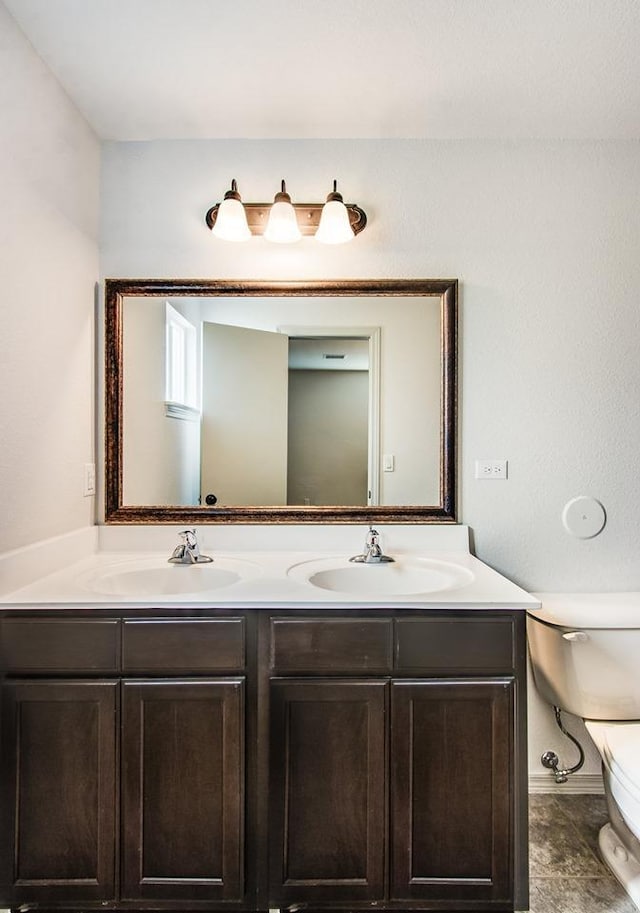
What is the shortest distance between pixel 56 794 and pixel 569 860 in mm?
1550

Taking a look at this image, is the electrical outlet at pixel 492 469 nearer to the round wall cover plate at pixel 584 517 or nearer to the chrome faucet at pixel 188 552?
the round wall cover plate at pixel 584 517

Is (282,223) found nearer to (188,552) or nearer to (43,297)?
(43,297)

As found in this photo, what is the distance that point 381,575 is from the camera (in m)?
1.70

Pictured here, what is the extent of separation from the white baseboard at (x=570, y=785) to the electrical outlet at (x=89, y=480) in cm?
196

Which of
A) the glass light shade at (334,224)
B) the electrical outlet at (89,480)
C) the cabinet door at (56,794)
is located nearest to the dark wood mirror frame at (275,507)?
the electrical outlet at (89,480)

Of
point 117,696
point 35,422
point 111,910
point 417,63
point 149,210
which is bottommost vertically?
point 111,910

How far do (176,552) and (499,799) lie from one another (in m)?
1.18

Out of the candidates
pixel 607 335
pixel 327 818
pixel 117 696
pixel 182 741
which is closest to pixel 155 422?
pixel 117 696

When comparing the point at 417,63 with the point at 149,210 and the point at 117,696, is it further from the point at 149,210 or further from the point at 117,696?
the point at 117,696

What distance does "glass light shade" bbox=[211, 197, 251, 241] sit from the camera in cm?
174

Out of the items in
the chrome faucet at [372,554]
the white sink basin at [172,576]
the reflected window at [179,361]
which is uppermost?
the reflected window at [179,361]

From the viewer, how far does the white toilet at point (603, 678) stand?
1.50m

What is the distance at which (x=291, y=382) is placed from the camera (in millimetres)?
1874

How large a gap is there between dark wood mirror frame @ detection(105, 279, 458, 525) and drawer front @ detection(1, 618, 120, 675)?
604 mm
